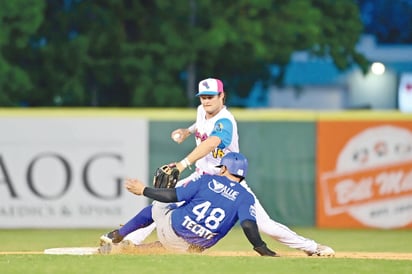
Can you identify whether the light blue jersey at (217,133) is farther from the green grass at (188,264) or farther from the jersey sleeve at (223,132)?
the green grass at (188,264)

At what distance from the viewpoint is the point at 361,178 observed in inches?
698

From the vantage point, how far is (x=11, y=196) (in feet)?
56.7

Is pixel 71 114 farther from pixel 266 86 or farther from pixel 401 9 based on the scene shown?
pixel 401 9

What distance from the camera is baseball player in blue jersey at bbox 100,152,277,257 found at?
37.5 feet

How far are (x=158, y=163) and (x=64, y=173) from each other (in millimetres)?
1142

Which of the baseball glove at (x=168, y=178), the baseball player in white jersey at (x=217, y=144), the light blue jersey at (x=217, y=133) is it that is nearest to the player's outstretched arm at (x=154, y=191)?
the baseball glove at (x=168, y=178)

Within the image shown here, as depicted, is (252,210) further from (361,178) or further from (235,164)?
(361,178)

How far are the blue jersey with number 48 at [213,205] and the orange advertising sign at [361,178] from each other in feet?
20.3

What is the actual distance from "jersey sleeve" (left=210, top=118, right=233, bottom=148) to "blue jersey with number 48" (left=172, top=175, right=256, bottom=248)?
1.43 feet

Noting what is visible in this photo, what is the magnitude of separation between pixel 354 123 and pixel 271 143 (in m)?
1.05

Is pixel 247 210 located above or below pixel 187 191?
below

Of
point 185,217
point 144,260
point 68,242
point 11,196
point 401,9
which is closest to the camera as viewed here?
point 144,260

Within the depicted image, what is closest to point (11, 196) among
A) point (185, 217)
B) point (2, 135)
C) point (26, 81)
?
point (2, 135)

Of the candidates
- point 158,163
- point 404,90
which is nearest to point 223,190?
point 158,163
